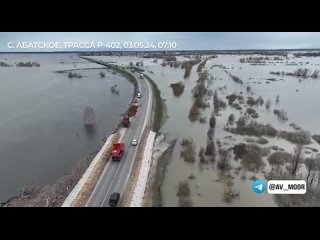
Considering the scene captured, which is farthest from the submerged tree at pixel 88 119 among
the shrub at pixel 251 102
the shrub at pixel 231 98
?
the shrub at pixel 251 102

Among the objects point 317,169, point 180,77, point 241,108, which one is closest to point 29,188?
point 317,169

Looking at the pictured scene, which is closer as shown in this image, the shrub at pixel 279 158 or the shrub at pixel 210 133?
the shrub at pixel 279 158

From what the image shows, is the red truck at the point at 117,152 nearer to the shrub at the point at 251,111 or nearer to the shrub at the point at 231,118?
the shrub at the point at 231,118

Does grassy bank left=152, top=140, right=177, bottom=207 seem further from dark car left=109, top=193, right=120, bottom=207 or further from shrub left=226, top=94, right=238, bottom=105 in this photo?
shrub left=226, top=94, right=238, bottom=105

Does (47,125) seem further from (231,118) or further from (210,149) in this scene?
(231,118)

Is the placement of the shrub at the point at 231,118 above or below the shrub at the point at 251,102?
below

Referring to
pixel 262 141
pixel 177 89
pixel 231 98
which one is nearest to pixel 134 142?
pixel 262 141

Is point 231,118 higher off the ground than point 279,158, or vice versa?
point 231,118
